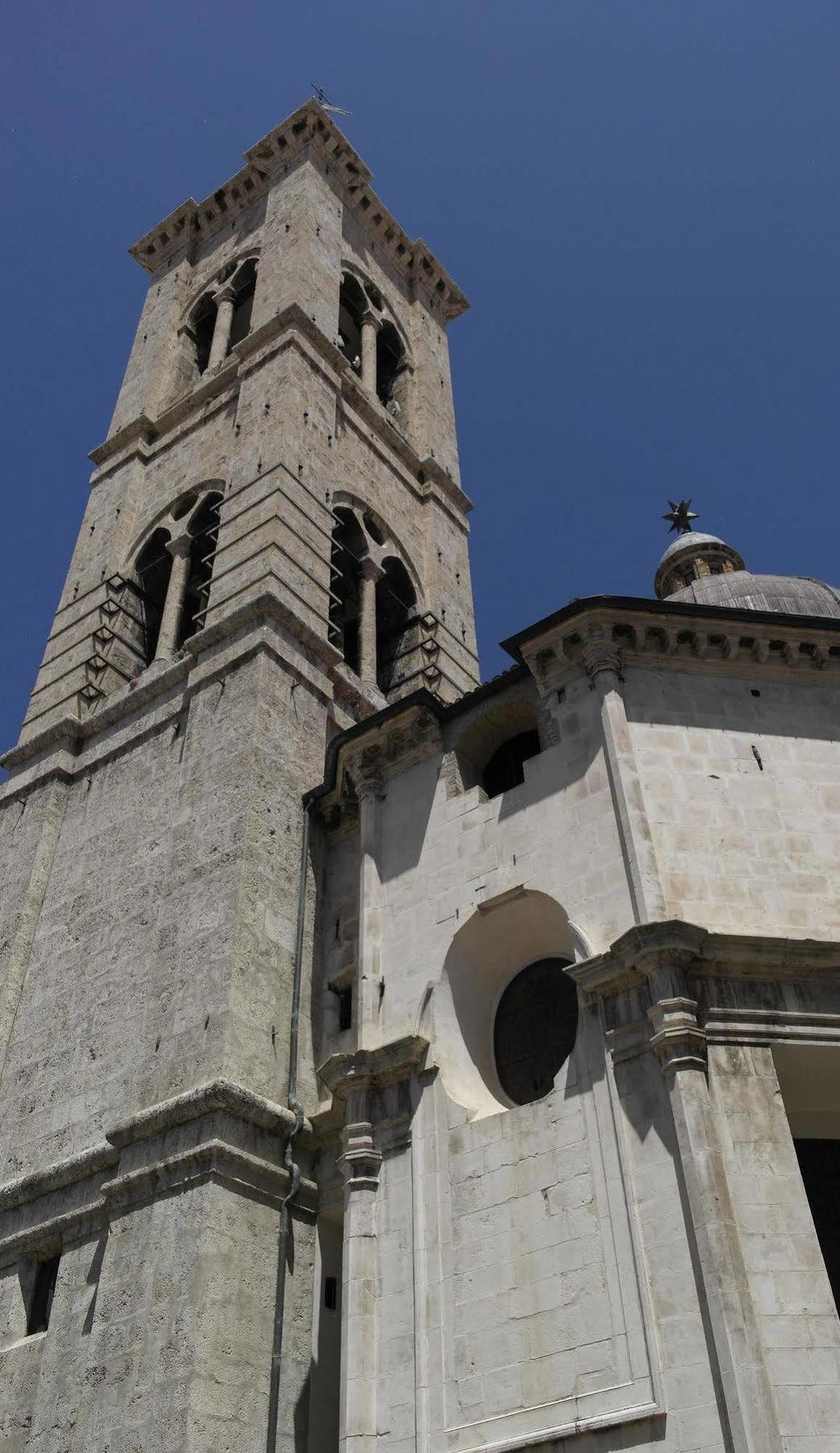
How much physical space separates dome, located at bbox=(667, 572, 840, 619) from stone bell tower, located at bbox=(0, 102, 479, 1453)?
15.7 feet

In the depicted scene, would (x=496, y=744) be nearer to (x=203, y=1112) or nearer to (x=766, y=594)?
(x=203, y=1112)

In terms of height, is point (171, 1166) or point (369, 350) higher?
point (369, 350)

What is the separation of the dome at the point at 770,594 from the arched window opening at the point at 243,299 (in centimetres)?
1322

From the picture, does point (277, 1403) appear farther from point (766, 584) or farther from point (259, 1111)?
point (766, 584)

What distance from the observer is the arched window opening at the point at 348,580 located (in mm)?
24391

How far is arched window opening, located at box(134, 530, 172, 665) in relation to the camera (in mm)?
24859

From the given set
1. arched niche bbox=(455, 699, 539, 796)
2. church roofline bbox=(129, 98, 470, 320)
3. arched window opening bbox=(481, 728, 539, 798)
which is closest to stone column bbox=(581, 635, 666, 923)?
arched niche bbox=(455, 699, 539, 796)

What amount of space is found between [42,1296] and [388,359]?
78.7 ft

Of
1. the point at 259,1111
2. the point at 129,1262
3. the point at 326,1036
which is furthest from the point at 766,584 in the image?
the point at 129,1262

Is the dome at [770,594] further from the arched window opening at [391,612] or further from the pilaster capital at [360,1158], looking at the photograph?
the pilaster capital at [360,1158]

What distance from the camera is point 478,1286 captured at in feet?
40.7

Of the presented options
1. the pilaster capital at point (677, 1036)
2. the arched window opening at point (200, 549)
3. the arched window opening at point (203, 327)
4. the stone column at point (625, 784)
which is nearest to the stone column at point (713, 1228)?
the pilaster capital at point (677, 1036)

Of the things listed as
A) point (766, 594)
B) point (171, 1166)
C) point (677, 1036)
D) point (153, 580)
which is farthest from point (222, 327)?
point (677, 1036)

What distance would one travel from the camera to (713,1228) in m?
11.0
